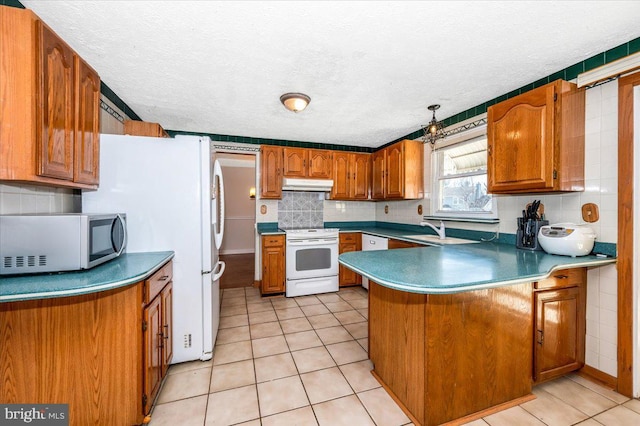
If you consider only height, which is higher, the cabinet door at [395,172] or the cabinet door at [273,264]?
the cabinet door at [395,172]

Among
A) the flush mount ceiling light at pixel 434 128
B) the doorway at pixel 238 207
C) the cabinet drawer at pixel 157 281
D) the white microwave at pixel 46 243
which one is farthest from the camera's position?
the doorway at pixel 238 207

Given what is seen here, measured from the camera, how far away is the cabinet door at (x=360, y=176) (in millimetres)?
4414

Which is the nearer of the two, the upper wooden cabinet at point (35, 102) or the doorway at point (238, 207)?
the upper wooden cabinet at point (35, 102)

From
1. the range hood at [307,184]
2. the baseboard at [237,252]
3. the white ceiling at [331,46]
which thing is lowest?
the baseboard at [237,252]

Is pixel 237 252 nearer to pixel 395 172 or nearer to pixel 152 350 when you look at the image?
pixel 395 172

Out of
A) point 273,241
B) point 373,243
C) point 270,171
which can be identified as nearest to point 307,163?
point 270,171

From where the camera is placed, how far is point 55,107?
4.35 feet

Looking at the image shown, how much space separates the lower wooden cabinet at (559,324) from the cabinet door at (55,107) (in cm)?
286

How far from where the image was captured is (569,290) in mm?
1861

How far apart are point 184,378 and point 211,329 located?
37cm

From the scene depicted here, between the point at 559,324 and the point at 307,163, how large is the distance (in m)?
3.32

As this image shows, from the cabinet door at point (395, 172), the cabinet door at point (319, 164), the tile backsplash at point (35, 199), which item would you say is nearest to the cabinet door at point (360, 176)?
the cabinet door at point (319, 164)

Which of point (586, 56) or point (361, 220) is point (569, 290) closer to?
point (586, 56)

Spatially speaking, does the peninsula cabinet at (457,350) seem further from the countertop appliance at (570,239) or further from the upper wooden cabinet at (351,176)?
the upper wooden cabinet at (351,176)
